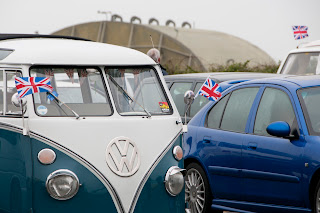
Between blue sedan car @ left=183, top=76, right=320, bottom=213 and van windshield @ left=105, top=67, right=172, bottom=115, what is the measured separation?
1407 millimetres

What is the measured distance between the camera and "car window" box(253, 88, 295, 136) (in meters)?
9.82

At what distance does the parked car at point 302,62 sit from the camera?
1648 centimetres

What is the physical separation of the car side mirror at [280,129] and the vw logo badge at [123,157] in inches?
76.7

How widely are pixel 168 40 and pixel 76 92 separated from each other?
53042 mm

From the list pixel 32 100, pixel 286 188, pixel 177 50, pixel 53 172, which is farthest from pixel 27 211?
pixel 177 50

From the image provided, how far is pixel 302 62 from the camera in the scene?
16.8 meters

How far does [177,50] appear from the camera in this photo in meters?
61.4

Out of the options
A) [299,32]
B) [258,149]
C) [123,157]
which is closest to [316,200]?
[258,149]

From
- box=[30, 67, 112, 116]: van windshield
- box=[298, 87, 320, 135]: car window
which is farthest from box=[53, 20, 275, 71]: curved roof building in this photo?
box=[30, 67, 112, 116]: van windshield

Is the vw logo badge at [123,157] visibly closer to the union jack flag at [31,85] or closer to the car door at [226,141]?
the union jack flag at [31,85]

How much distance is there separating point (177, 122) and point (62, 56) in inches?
52.0

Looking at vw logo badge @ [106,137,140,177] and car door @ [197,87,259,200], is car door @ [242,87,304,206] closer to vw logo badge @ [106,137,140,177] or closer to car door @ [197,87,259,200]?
car door @ [197,87,259,200]

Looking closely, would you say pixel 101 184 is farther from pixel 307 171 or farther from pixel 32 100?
pixel 307 171

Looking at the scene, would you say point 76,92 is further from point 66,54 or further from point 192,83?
point 192,83
